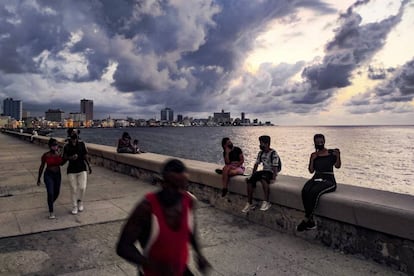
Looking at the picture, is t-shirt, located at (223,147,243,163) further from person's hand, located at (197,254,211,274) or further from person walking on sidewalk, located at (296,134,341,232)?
person's hand, located at (197,254,211,274)

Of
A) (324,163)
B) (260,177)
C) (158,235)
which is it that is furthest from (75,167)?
(158,235)

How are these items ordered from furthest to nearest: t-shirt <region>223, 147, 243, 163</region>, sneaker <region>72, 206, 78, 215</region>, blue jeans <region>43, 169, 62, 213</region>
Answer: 1. t-shirt <region>223, 147, 243, 163</region>
2. sneaker <region>72, 206, 78, 215</region>
3. blue jeans <region>43, 169, 62, 213</region>

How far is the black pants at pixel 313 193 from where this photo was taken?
5.37m

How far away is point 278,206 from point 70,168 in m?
4.28

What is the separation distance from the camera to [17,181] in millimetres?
11516

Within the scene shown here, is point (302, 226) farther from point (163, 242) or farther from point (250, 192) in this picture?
point (163, 242)

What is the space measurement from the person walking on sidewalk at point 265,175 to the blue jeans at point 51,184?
3.76m

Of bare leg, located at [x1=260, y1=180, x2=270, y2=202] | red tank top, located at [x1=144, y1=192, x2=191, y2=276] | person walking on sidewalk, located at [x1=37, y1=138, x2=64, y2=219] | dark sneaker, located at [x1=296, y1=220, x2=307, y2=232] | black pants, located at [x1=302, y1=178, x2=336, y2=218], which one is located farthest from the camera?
person walking on sidewalk, located at [x1=37, y1=138, x2=64, y2=219]

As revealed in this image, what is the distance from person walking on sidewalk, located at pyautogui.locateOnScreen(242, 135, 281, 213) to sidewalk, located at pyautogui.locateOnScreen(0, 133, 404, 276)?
412 millimetres

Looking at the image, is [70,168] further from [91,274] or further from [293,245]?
[293,245]

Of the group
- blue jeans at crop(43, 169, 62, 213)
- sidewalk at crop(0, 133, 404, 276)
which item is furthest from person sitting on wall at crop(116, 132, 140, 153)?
blue jeans at crop(43, 169, 62, 213)

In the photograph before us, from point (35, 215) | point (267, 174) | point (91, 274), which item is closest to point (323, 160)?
point (267, 174)

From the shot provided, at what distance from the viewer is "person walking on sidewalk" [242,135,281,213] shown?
632cm

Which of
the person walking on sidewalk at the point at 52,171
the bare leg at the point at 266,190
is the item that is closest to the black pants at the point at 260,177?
the bare leg at the point at 266,190
